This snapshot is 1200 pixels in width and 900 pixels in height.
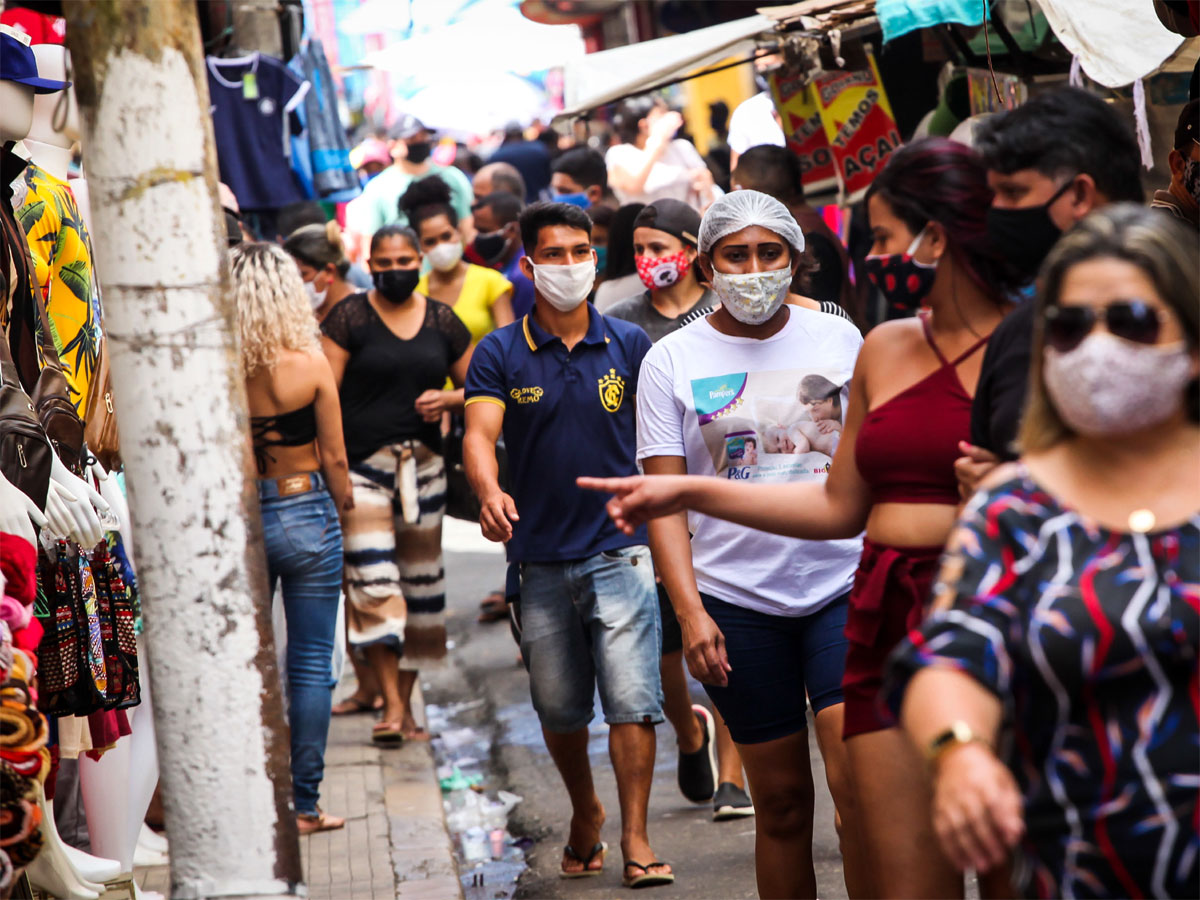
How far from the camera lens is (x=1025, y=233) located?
333 cm

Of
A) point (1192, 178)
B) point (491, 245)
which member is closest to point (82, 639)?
point (1192, 178)

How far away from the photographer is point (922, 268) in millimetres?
3676

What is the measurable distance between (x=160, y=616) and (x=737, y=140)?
25.8ft

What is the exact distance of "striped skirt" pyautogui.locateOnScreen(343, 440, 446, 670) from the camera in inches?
313

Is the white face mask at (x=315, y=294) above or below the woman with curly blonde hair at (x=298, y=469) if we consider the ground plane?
above

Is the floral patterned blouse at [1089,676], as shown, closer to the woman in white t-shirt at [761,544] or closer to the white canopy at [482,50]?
the woman in white t-shirt at [761,544]

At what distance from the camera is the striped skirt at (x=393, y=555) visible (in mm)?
7945

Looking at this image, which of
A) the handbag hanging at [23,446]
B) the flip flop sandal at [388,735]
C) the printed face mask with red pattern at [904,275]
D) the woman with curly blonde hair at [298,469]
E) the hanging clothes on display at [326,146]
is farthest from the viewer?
the hanging clothes on display at [326,146]

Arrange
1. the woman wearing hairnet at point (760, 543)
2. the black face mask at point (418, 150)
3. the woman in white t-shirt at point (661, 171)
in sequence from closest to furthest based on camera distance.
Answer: the woman wearing hairnet at point (760, 543) < the woman in white t-shirt at point (661, 171) < the black face mask at point (418, 150)

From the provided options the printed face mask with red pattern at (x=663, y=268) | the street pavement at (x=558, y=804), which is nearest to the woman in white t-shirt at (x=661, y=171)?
the street pavement at (x=558, y=804)

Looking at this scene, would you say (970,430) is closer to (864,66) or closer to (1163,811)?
(1163,811)

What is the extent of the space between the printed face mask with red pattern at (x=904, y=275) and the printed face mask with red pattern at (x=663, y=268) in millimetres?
3305

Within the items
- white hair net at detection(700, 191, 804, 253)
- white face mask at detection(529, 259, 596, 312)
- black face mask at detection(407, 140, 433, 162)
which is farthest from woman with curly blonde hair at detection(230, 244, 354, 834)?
black face mask at detection(407, 140, 433, 162)

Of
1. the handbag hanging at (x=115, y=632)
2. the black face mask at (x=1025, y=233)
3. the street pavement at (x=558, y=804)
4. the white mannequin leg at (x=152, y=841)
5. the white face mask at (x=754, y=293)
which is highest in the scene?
the black face mask at (x=1025, y=233)
